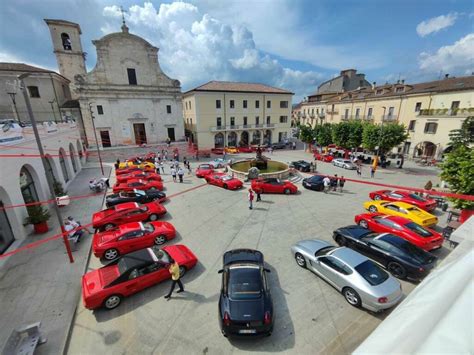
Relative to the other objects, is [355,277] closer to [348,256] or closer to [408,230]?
[348,256]

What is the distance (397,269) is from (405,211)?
500cm

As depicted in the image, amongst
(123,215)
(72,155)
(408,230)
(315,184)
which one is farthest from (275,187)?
(72,155)

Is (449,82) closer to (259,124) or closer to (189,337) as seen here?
(259,124)

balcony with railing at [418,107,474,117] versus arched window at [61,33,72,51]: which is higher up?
arched window at [61,33,72,51]

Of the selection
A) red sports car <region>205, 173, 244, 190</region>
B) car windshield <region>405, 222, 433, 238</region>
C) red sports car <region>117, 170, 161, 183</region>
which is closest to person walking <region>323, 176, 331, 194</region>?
red sports car <region>205, 173, 244, 190</region>

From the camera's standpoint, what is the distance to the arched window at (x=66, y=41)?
33.3m

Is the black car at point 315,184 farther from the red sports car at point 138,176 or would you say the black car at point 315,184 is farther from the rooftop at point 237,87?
the rooftop at point 237,87

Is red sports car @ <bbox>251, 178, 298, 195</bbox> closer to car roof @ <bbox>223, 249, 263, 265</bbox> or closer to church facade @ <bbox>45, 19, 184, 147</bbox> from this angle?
car roof @ <bbox>223, 249, 263, 265</bbox>

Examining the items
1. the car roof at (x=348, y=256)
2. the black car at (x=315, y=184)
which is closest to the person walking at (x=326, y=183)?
the black car at (x=315, y=184)

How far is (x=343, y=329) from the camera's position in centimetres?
593

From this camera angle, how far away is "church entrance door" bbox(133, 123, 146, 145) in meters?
32.6

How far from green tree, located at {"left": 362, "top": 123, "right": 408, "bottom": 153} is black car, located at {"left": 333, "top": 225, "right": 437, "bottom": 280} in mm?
19246

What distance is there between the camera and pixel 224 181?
17.8 meters

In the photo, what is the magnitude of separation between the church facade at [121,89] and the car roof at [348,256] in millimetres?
30271
